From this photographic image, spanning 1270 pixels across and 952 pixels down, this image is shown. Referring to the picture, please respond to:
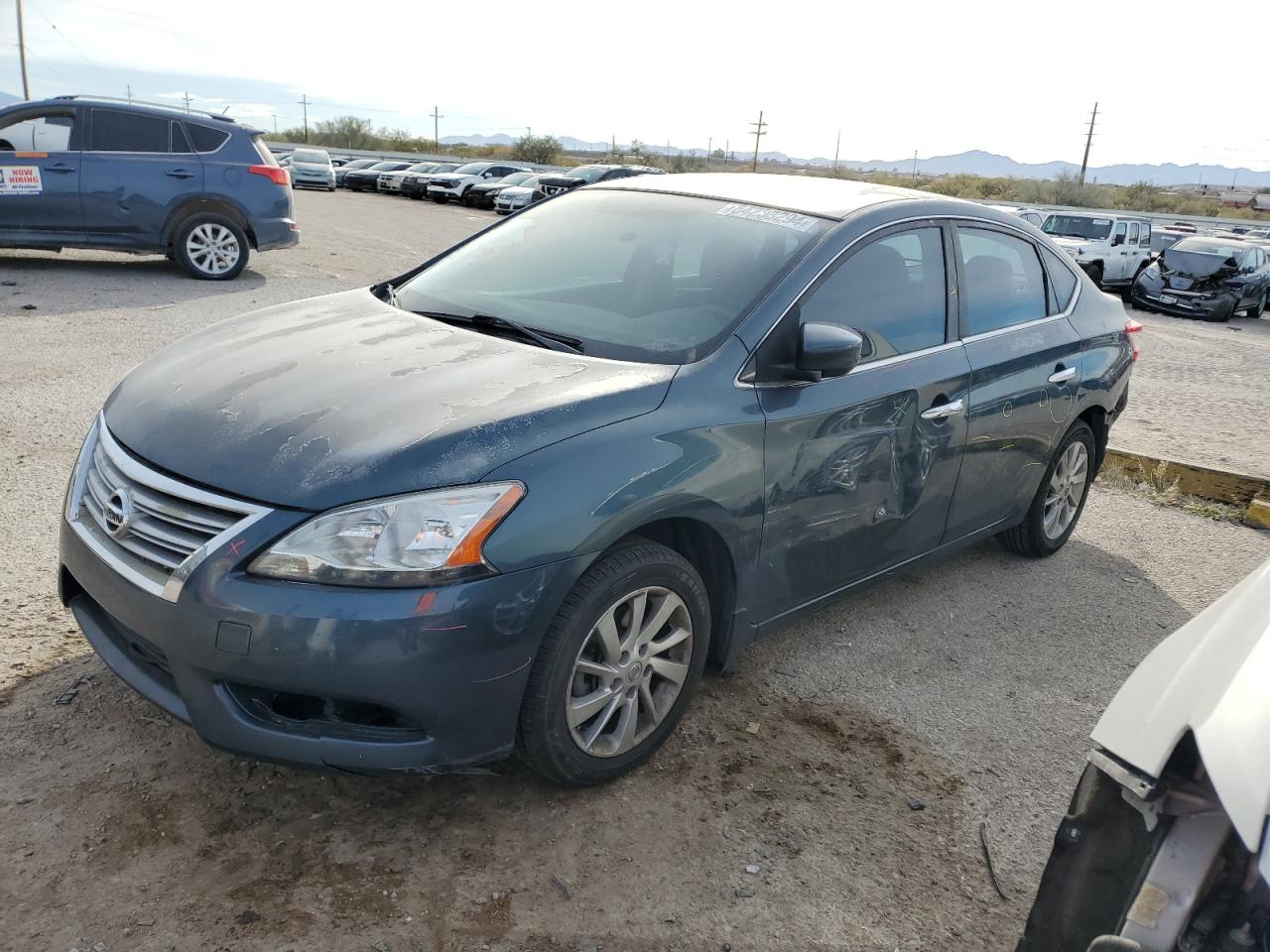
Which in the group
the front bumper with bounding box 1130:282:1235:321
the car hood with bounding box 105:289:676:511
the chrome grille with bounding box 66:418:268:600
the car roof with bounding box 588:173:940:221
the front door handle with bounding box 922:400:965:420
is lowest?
the front bumper with bounding box 1130:282:1235:321

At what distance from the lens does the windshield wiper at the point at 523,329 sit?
3.37 meters

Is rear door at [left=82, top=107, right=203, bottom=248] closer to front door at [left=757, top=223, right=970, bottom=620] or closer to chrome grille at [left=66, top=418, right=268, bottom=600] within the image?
chrome grille at [left=66, top=418, right=268, bottom=600]

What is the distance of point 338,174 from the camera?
39.3 m

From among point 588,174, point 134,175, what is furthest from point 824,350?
point 588,174

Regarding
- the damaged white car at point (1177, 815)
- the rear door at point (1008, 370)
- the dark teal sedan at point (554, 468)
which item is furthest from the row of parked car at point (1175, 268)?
the damaged white car at point (1177, 815)

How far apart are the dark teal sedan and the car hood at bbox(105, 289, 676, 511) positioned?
0.4 inches

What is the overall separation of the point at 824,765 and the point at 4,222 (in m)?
10.9

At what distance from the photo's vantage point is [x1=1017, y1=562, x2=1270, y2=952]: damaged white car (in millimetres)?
1549

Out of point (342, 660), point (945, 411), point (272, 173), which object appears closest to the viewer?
point (342, 660)

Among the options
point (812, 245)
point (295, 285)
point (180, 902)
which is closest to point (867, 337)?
point (812, 245)

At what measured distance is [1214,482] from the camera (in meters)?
6.56

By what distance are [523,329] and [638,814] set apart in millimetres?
1576

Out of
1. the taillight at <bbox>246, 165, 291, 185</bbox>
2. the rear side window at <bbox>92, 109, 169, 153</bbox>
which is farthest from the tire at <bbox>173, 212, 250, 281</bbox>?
the rear side window at <bbox>92, 109, 169, 153</bbox>

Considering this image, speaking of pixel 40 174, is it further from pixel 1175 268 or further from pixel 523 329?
pixel 1175 268
